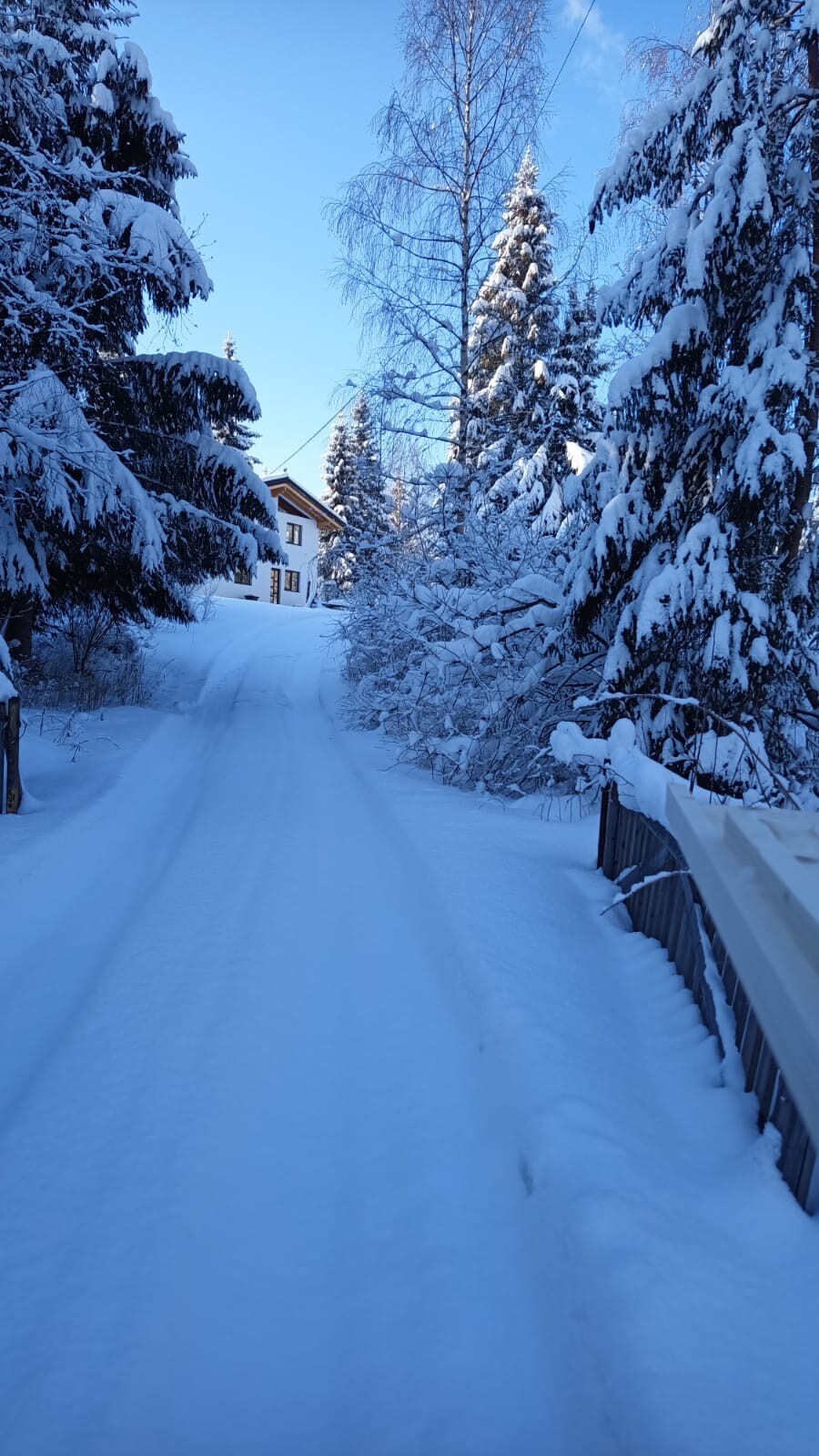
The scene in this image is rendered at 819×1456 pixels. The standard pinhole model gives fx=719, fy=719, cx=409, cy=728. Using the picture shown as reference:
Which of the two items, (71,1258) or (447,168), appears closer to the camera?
(71,1258)

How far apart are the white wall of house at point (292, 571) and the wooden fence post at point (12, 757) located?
36.4 m

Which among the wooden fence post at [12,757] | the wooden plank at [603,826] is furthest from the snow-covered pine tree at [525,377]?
the wooden fence post at [12,757]

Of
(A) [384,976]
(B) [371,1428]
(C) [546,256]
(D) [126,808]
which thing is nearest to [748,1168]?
(B) [371,1428]

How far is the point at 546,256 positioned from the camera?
17.5 meters

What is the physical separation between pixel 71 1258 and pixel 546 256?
2064 centimetres

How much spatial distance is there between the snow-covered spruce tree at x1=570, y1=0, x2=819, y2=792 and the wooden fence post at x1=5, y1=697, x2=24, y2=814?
472 cm

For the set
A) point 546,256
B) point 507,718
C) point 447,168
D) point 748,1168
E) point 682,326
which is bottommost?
point 748,1168

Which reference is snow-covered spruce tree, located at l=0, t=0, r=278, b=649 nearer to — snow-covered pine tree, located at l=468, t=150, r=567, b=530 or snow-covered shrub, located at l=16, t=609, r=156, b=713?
snow-covered shrub, located at l=16, t=609, r=156, b=713

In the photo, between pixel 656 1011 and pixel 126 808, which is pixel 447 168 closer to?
pixel 126 808

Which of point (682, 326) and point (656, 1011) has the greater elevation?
point (682, 326)

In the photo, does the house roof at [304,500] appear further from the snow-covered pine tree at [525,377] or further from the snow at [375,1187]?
the snow at [375,1187]

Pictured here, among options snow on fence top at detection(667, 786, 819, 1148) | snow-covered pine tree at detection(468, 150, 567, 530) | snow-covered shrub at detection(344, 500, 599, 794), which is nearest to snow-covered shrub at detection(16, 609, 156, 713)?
snow-covered shrub at detection(344, 500, 599, 794)

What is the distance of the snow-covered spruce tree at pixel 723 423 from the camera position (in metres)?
5.48

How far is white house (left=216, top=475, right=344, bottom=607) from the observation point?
4112cm
